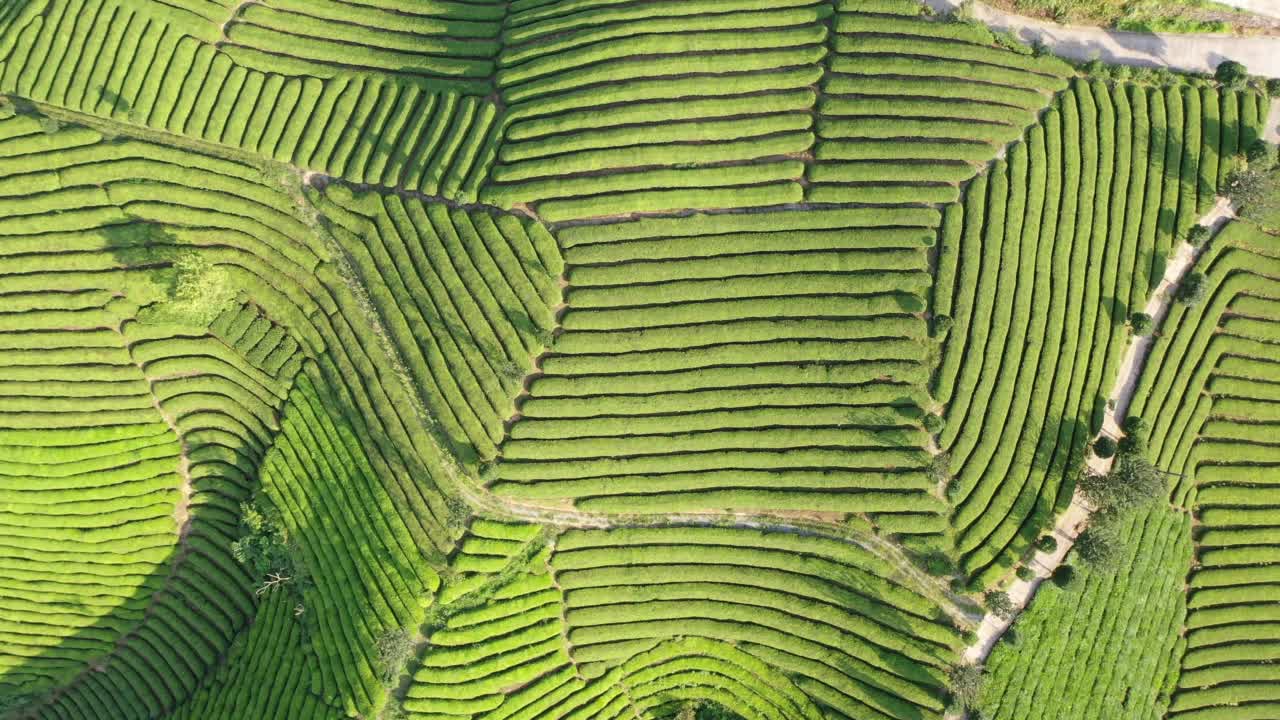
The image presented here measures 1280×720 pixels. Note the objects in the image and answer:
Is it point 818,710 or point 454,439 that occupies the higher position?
point 454,439

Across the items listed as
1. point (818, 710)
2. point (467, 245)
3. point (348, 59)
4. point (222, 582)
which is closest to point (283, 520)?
point (222, 582)

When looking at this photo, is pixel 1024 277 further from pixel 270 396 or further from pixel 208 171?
pixel 208 171

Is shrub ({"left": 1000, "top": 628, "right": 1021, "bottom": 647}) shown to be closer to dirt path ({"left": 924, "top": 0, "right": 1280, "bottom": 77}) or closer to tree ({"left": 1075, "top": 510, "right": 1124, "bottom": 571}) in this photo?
tree ({"left": 1075, "top": 510, "right": 1124, "bottom": 571})

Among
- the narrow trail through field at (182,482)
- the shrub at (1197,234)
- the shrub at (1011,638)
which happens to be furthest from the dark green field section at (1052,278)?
the narrow trail through field at (182,482)

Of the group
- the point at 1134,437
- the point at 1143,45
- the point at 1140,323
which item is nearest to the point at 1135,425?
the point at 1134,437

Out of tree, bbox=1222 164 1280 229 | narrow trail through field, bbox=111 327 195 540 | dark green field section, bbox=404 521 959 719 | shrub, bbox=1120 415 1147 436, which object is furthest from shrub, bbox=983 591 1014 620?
narrow trail through field, bbox=111 327 195 540

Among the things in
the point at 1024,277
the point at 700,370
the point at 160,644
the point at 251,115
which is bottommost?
the point at 160,644
